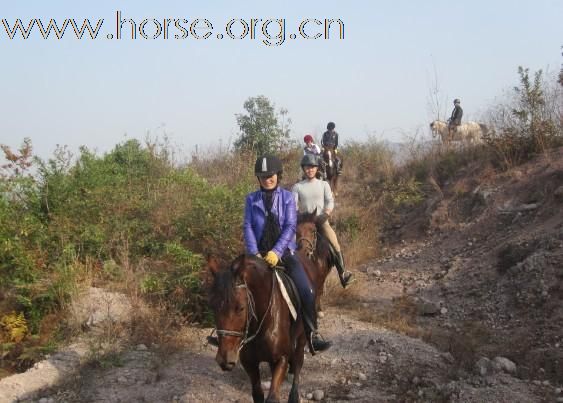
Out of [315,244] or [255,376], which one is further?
[315,244]

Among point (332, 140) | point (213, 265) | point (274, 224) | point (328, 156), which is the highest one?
point (332, 140)

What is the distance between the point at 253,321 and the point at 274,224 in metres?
1.21

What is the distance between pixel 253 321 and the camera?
393 cm

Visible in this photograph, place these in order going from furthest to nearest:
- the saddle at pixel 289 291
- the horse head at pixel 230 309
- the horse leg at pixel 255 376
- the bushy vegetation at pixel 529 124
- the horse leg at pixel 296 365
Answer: the bushy vegetation at pixel 529 124, the horse leg at pixel 296 365, the saddle at pixel 289 291, the horse leg at pixel 255 376, the horse head at pixel 230 309

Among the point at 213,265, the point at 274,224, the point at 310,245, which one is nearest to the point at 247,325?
the point at 213,265

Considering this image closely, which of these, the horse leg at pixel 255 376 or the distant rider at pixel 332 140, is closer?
the horse leg at pixel 255 376

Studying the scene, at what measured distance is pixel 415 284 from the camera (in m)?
10.4

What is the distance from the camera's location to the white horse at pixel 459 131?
16406 millimetres

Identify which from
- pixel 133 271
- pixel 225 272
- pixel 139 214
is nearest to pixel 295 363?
pixel 225 272

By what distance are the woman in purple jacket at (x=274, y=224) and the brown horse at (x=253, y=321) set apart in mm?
234

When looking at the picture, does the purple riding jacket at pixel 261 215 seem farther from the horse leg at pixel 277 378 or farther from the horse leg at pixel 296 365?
the horse leg at pixel 277 378

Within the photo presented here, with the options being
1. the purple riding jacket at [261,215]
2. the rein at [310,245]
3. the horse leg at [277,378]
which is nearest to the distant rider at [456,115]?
the rein at [310,245]

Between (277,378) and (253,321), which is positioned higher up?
(253,321)

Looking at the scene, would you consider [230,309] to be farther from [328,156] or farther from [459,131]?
[459,131]
